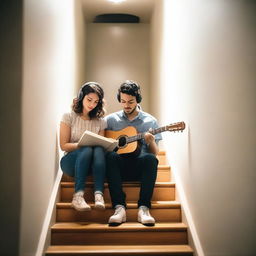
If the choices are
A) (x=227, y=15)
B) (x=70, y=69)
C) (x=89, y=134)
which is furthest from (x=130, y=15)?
(x=227, y=15)

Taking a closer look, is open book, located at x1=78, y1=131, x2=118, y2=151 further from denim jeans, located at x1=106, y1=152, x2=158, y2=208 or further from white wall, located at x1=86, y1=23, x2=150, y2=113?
white wall, located at x1=86, y1=23, x2=150, y2=113

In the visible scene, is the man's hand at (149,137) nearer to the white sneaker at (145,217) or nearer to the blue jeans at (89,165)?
the blue jeans at (89,165)

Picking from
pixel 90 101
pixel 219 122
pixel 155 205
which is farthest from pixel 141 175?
pixel 219 122

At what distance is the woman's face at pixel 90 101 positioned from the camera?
238 centimetres

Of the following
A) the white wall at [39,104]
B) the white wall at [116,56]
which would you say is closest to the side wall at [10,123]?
the white wall at [39,104]

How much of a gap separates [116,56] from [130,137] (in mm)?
2514

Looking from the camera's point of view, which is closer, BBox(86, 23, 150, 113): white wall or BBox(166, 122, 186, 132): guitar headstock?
BBox(166, 122, 186, 132): guitar headstock

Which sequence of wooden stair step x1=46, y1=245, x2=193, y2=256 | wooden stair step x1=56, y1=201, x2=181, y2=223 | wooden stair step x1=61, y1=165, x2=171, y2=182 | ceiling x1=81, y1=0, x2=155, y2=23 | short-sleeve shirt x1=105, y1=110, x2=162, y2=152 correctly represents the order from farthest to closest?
ceiling x1=81, y1=0, x2=155, y2=23 < wooden stair step x1=61, y1=165, x2=171, y2=182 < short-sleeve shirt x1=105, y1=110, x2=162, y2=152 < wooden stair step x1=56, y1=201, x2=181, y2=223 < wooden stair step x1=46, y1=245, x2=193, y2=256

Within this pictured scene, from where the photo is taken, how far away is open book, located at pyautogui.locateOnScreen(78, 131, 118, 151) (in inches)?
84.4

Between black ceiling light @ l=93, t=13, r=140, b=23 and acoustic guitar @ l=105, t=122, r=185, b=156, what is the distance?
8.72 ft

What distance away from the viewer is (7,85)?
1472 mm

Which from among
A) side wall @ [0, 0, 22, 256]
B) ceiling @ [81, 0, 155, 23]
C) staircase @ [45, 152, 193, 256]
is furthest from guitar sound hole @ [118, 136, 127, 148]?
ceiling @ [81, 0, 155, 23]

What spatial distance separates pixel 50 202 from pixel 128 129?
0.78m

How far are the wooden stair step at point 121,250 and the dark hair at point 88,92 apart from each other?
976 mm
